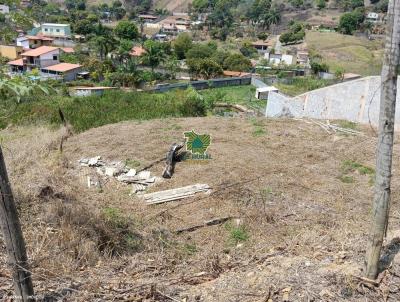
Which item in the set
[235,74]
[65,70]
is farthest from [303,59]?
[65,70]

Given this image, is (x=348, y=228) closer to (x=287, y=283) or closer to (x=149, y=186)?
(x=287, y=283)

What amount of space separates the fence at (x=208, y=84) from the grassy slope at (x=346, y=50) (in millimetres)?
13271

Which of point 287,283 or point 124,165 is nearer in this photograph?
point 287,283

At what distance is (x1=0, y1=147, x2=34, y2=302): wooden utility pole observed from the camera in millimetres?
2935

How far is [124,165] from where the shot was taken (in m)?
9.52

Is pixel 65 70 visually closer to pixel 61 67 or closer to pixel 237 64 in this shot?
pixel 61 67

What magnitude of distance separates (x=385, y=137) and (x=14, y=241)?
127 inches

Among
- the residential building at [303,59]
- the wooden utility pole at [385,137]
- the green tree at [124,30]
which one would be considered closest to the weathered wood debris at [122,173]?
the wooden utility pole at [385,137]

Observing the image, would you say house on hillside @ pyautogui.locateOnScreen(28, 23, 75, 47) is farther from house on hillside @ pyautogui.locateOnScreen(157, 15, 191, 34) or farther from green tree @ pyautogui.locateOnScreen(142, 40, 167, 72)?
green tree @ pyautogui.locateOnScreen(142, 40, 167, 72)

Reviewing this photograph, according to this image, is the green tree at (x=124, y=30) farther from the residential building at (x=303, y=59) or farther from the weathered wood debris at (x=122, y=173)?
the weathered wood debris at (x=122, y=173)

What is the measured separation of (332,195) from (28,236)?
5.62m

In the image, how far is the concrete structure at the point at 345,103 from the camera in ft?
42.6

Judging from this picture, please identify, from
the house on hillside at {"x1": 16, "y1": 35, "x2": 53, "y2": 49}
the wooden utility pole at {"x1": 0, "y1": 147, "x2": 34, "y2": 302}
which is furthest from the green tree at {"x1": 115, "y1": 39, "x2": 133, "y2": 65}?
the wooden utility pole at {"x1": 0, "y1": 147, "x2": 34, "y2": 302}

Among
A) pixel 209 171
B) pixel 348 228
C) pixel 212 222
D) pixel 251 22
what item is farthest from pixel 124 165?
pixel 251 22
